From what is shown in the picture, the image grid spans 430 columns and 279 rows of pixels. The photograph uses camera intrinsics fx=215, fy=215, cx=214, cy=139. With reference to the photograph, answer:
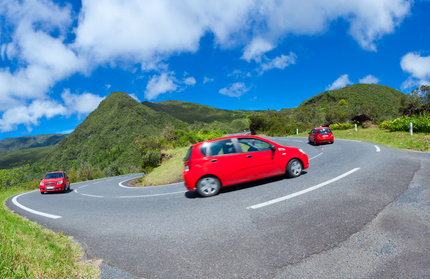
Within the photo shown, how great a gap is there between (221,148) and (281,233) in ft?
11.5

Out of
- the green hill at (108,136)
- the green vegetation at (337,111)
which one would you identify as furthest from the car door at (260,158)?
the green hill at (108,136)

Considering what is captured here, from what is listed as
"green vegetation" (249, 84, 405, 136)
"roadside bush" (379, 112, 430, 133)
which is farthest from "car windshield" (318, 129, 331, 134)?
"green vegetation" (249, 84, 405, 136)

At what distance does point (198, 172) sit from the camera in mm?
6309

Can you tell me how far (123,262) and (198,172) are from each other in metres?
3.38

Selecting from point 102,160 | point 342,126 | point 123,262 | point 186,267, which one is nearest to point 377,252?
point 186,267

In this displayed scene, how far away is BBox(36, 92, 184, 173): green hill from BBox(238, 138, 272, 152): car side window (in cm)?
9188

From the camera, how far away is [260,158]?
6695 mm

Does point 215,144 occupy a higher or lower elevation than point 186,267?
higher

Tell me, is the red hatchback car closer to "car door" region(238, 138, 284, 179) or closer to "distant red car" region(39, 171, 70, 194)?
"car door" region(238, 138, 284, 179)

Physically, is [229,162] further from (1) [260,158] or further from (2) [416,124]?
(2) [416,124]

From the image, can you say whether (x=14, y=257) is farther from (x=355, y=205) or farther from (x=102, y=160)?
(x=102, y=160)

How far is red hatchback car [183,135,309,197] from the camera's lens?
249 inches

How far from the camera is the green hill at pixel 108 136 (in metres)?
111

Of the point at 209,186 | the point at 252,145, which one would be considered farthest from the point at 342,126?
the point at 209,186
